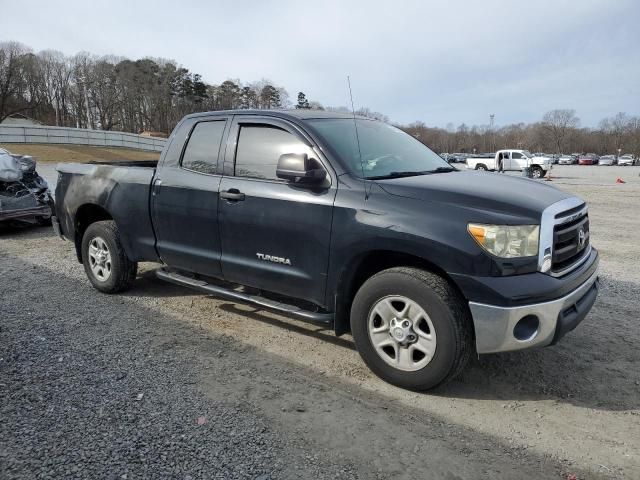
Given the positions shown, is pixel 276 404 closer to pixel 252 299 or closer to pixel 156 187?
pixel 252 299

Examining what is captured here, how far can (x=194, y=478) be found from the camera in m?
2.46

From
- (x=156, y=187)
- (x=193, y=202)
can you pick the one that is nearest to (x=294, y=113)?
(x=193, y=202)

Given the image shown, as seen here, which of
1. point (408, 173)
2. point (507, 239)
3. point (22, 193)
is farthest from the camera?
point (22, 193)

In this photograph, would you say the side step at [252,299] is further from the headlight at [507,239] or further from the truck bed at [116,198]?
the headlight at [507,239]

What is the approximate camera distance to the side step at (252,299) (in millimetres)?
3688

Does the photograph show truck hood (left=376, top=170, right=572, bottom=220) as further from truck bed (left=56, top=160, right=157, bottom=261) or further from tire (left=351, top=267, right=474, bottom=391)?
truck bed (left=56, top=160, right=157, bottom=261)

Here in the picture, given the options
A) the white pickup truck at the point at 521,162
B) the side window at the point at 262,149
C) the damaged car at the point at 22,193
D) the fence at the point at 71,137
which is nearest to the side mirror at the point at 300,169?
the side window at the point at 262,149

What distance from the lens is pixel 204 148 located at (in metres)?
4.49

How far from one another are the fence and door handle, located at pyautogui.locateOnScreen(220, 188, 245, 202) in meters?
33.1

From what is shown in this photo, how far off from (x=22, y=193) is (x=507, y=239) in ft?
30.3

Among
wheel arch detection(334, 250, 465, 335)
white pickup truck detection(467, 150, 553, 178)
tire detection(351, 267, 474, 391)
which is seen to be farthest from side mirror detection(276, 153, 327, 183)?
white pickup truck detection(467, 150, 553, 178)

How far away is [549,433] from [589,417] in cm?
36

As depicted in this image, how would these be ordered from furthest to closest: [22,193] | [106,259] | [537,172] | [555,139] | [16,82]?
[555,139] < [16,82] < [537,172] < [22,193] < [106,259]

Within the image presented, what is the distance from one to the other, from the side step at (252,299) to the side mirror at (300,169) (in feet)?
3.29
